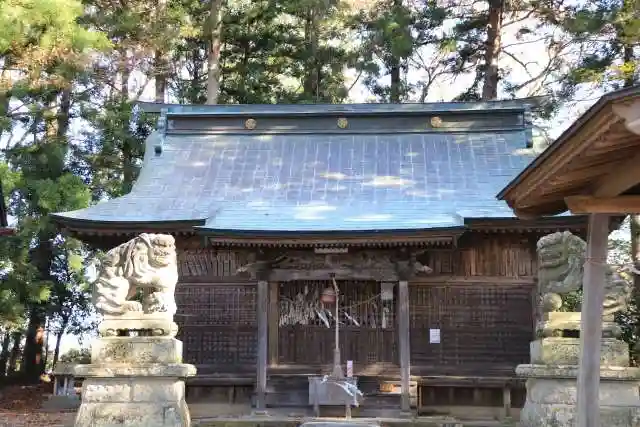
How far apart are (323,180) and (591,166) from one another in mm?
9793

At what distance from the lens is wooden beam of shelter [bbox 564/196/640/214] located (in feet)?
16.1

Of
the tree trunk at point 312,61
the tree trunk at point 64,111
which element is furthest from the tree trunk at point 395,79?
the tree trunk at point 64,111

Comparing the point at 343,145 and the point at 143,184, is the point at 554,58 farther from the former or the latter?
the point at 143,184

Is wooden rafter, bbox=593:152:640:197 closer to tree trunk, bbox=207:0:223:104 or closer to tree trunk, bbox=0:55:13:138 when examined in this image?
tree trunk, bbox=0:55:13:138

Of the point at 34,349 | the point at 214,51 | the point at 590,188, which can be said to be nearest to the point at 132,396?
the point at 590,188

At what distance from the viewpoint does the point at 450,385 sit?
12.2 meters

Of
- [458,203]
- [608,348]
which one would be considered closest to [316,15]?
[458,203]

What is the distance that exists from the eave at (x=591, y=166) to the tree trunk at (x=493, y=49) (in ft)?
57.7

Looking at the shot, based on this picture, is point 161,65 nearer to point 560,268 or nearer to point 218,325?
point 218,325

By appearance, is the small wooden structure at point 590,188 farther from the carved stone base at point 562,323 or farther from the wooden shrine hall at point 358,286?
the wooden shrine hall at point 358,286

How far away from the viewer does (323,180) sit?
46.9 ft

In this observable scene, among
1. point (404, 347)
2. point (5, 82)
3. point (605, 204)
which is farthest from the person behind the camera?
point (5, 82)

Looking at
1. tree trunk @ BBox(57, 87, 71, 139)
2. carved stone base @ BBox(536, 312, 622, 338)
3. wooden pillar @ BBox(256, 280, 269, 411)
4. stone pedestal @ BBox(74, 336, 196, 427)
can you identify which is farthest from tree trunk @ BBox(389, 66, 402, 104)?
stone pedestal @ BBox(74, 336, 196, 427)

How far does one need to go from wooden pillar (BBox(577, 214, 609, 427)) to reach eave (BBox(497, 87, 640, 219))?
26cm
